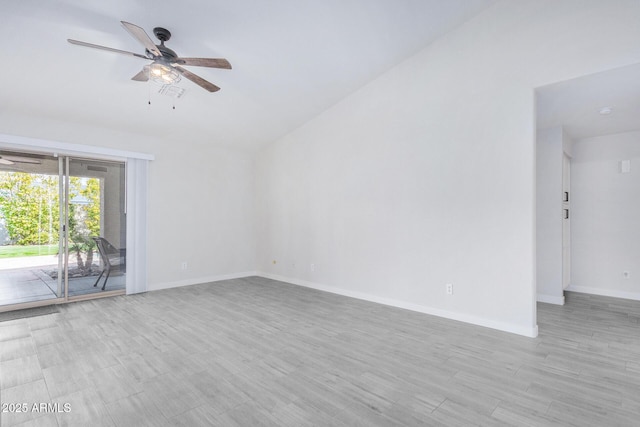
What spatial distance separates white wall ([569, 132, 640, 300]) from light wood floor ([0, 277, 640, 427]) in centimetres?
90

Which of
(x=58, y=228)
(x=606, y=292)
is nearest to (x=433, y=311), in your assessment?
(x=606, y=292)

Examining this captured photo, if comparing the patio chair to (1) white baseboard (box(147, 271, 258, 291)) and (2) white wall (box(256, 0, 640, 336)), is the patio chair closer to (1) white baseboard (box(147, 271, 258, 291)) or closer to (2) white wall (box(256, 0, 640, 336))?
(1) white baseboard (box(147, 271, 258, 291))

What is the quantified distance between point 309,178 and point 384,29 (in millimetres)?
2651

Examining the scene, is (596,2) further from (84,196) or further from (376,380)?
(84,196)

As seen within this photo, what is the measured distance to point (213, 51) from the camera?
3.44 m

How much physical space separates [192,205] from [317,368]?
13.8 ft

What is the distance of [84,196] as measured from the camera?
15.8 feet

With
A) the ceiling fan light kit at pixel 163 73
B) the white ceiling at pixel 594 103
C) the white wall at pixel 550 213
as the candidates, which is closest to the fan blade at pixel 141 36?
the ceiling fan light kit at pixel 163 73

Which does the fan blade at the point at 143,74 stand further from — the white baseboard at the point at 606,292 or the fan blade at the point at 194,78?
the white baseboard at the point at 606,292

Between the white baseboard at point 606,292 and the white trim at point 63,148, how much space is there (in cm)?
726

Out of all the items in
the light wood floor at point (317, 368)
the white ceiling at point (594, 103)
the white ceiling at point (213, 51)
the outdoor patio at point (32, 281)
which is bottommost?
the light wood floor at point (317, 368)

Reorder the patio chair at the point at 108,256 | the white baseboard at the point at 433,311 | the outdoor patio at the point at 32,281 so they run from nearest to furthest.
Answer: the white baseboard at the point at 433,311 < the outdoor patio at the point at 32,281 < the patio chair at the point at 108,256

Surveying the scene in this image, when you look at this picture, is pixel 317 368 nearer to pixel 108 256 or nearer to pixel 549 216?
pixel 549 216

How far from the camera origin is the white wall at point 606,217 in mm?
4668
